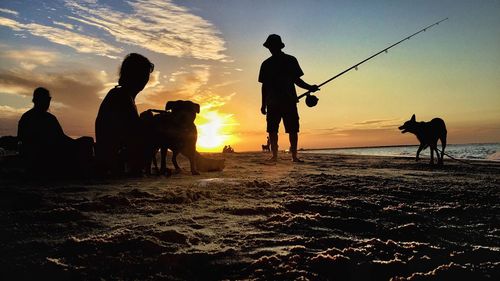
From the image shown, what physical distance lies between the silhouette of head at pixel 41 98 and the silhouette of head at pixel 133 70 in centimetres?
136

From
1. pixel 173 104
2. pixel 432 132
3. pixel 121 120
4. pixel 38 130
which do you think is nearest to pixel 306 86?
pixel 173 104

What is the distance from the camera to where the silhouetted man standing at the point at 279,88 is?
7.22m

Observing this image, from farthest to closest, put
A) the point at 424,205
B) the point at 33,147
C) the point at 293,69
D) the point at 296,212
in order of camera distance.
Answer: the point at 293,69
the point at 33,147
the point at 424,205
the point at 296,212

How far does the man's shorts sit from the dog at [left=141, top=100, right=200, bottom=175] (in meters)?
2.65

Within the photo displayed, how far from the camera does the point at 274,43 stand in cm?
715

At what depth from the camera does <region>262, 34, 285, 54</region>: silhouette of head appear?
23.4ft

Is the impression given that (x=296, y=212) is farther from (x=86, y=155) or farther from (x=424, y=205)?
(x=86, y=155)

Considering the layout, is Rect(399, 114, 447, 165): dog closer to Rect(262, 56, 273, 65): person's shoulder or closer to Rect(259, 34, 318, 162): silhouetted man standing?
Rect(259, 34, 318, 162): silhouetted man standing

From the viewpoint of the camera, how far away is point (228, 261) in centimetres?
147

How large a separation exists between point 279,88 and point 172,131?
124 inches

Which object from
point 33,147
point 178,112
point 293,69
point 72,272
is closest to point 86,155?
point 33,147

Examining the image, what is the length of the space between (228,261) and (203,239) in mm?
320

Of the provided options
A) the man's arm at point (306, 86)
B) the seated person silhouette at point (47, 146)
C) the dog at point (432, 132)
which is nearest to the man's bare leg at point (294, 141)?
the man's arm at point (306, 86)

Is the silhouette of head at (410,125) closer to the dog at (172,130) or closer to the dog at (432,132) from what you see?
the dog at (432,132)
